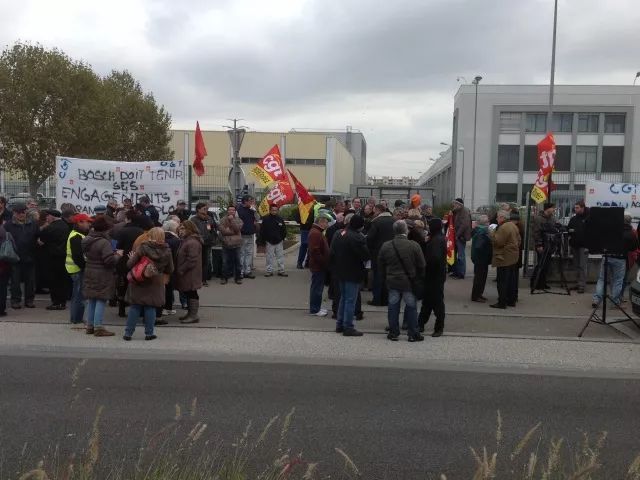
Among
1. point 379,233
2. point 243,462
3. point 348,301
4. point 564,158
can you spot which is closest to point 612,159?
point 564,158

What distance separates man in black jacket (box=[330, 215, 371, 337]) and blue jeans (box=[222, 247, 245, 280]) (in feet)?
15.5

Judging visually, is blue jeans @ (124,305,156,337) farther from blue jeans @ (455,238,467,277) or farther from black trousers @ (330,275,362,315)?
blue jeans @ (455,238,467,277)

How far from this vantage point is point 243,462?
160 inches

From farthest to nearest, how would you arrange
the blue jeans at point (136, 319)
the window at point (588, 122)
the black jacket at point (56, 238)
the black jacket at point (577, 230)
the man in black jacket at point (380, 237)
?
1. the window at point (588, 122)
2. the black jacket at point (577, 230)
3. the man in black jacket at point (380, 237)
4. the black jacket at point (56, 238)
5. the blue jeans at point (136, 319)

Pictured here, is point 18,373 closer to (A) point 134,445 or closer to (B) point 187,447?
(A) point 134,445

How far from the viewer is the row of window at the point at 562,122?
56.6 meters

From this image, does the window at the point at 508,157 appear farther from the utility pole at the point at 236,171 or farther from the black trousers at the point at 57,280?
the black trousers at the point at 57,280

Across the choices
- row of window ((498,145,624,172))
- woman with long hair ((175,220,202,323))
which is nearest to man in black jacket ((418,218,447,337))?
woman with long hair ((175,220,202,323))

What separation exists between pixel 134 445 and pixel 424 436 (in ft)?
7.54

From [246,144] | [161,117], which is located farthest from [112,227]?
[246,144]

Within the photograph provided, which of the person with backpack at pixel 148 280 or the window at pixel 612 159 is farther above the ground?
the window at pixel 612 159

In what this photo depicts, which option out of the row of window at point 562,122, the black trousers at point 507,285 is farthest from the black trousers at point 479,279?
the row of window at point 562,122

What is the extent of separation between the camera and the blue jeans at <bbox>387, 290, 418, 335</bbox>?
8.74 metres

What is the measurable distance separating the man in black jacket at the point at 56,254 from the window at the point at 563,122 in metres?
54.1
